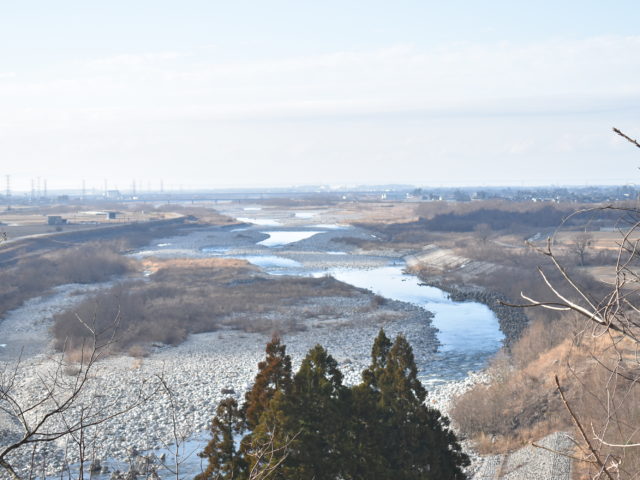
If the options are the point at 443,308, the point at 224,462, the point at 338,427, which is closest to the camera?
the point at 224,462

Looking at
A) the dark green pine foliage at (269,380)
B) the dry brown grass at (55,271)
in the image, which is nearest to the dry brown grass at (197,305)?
the dry brown grass at (55,271)

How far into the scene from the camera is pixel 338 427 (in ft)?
42.9

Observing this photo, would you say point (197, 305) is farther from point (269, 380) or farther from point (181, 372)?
point (269, 380)

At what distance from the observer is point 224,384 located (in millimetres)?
25781

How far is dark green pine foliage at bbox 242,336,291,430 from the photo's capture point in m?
13.3

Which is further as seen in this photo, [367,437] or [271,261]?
[271,261]

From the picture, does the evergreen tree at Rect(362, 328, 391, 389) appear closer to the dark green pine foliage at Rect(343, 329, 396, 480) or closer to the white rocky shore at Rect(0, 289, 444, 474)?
the dark green pine foliage at Rect(343, 329, 396, 480)

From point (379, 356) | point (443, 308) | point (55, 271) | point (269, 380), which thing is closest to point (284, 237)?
point (55, 271)

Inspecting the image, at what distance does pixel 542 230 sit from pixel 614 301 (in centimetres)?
9580

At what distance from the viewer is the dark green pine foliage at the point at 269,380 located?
43.6ft

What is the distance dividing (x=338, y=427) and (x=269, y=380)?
1.70 metres

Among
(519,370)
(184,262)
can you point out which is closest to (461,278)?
(184,262)

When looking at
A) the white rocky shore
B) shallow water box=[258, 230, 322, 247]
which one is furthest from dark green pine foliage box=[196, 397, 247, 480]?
shallow water box=[258, 230, 322, 247]

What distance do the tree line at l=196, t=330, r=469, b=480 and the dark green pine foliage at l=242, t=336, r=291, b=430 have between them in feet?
0.06
